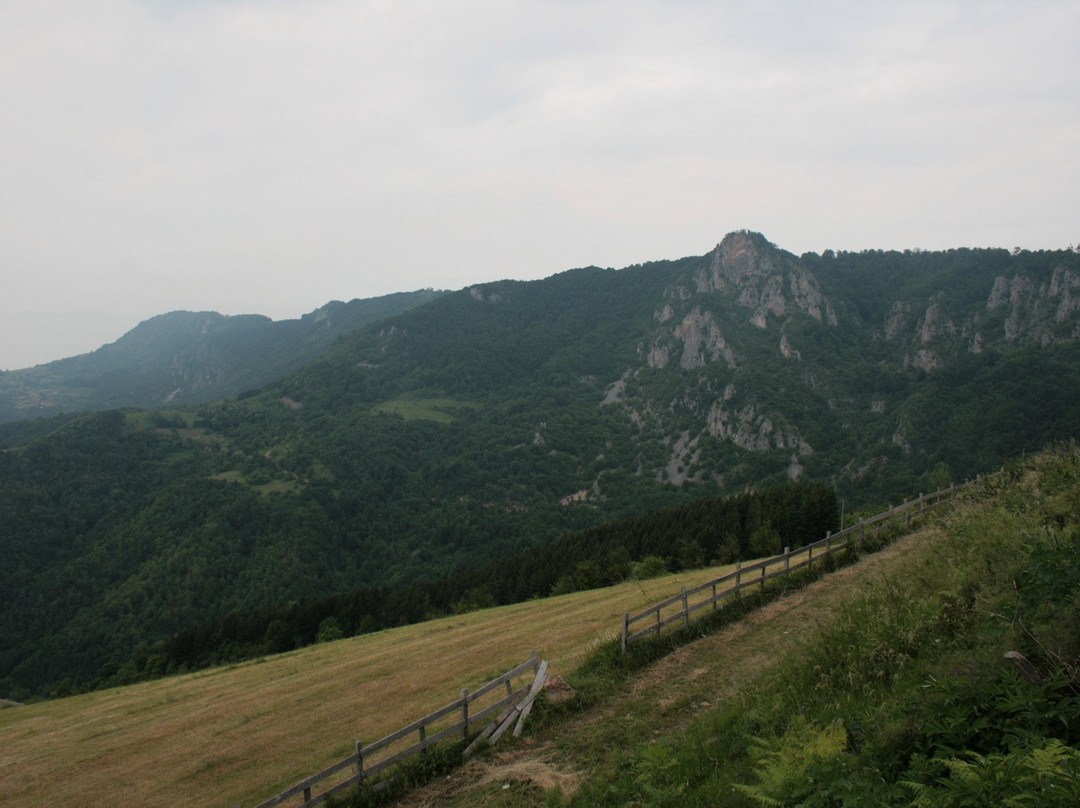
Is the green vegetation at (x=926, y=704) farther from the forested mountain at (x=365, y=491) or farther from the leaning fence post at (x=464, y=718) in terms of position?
the forested mountain at (x=365, y=491)

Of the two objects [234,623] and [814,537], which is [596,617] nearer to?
[814,537]

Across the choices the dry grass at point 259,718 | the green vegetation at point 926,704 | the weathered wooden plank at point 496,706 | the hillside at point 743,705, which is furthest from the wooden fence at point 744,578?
the green vegetation at point 926,704

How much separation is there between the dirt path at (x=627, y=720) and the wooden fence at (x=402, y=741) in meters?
0.73

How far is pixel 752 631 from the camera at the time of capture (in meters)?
14.9

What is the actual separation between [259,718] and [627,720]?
15.2m

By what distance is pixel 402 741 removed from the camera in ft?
41.8

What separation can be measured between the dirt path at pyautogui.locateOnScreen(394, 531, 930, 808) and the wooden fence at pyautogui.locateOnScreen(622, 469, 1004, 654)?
0.92 m

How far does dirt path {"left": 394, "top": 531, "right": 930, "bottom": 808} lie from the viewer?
32.2 ft

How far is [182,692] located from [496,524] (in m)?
131

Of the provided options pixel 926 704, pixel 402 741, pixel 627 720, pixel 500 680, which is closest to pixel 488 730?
pixel 500 680

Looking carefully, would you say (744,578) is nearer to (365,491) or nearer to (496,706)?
(496,706)

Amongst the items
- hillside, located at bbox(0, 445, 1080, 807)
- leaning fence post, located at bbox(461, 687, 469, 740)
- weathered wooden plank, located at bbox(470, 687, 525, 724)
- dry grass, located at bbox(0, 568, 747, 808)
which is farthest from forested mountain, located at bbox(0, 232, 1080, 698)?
leaning fence post, located at bbox(461, 687, 469, 740)

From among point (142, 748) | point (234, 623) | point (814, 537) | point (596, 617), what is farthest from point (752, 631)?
point (234, 623)

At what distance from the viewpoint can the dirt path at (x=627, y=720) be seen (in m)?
9.80
